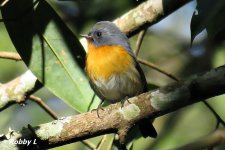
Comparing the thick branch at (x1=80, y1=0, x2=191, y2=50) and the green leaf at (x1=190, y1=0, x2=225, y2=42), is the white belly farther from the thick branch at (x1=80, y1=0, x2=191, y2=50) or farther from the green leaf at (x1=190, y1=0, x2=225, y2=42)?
the green leaf at (x1=190, y1=0, x2=225, y2=42)

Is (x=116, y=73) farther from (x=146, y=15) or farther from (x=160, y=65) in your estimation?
(x=160, y=65)

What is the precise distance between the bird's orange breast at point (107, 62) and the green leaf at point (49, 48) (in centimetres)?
36

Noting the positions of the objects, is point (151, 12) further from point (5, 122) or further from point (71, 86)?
point (5, 122)

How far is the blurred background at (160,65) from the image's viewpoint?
5.89 metres

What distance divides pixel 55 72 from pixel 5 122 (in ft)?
5.59

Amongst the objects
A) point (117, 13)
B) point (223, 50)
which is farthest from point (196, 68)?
point (117, 13)

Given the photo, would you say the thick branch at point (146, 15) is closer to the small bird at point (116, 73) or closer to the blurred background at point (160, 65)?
the small bird at point (116, 73)

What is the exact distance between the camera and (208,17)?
3.67m

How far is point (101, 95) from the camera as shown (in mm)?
5121

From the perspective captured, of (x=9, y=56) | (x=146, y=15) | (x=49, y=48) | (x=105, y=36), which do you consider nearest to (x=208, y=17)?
(x=146, y=15)

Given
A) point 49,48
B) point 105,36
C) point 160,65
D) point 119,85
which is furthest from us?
point 160,65

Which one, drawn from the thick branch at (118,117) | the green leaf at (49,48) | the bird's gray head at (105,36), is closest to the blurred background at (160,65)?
the bird's gray head at (105,36)

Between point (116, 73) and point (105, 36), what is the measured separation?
712mm

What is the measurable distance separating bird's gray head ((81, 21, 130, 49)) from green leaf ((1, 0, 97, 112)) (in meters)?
0.66
